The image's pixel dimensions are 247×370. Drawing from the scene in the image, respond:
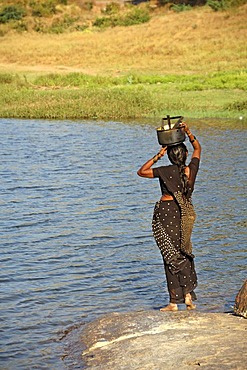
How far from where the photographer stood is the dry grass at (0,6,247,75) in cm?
3581

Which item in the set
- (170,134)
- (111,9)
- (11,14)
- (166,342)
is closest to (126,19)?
(111,9)

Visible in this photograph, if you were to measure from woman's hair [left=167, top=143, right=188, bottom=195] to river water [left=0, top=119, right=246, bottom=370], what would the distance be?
4.70 ft

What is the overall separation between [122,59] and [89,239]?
93.7ft

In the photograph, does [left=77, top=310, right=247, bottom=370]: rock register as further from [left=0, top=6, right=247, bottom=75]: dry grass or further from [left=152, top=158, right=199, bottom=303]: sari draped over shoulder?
[left=0, top=6, right=247, bottom=75]: dry grass

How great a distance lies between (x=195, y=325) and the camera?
6.17 meters

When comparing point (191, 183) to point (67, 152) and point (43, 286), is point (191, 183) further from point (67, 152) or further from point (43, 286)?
point (67, 152)

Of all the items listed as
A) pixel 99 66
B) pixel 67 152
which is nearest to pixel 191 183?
pixel 67 152

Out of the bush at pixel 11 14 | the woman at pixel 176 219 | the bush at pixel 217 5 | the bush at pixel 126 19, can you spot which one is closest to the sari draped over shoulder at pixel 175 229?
the woman at pixel 176 219

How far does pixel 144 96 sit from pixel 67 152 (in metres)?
7.77

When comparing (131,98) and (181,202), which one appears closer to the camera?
(181,202)

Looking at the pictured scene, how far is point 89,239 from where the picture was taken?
34.3 feet

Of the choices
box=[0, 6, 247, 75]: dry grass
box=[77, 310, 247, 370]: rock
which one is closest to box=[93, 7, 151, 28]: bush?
box=[0, 6, 247, 75]: dry grass

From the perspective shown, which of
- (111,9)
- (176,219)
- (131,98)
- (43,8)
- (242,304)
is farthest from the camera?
(43,8)

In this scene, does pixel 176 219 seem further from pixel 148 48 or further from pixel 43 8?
pixel 43 8
